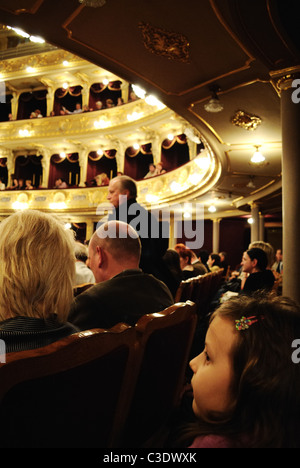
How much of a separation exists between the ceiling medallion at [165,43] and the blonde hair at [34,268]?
3.53m

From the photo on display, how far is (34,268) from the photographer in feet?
3.65

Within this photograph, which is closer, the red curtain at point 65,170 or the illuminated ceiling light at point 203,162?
the illuminated ceiling light at point 203,162

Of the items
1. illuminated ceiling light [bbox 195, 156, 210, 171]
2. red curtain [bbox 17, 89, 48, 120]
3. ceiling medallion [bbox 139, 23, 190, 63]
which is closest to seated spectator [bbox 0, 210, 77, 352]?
ceiling medallion [bbox 139, 23, 190, 63]

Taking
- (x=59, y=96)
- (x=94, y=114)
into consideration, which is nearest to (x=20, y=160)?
(x=59, y=96)

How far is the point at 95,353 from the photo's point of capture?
804mm

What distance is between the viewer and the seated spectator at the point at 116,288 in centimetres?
158

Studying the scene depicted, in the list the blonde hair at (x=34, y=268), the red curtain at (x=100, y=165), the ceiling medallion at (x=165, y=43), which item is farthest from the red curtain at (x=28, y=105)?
the blonde hair at (x=34, y=268)

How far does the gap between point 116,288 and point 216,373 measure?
87cm

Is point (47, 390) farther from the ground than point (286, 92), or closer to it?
closer to it

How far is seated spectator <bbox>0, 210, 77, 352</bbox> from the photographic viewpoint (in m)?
1.05

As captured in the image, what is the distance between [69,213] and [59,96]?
643 centimetres

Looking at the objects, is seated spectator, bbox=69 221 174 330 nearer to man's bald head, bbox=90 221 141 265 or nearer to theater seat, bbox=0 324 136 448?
man's bald head, bbox=90 221 141 265

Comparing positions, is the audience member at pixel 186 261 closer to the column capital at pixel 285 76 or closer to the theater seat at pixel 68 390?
the column capital at pixel 285 76

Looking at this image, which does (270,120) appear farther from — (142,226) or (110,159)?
(110,159)
